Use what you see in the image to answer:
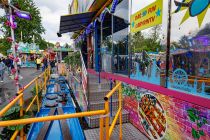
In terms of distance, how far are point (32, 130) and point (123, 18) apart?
472 cm

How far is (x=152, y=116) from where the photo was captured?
4543mm

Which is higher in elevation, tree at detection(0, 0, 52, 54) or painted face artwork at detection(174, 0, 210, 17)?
tree at detection(0, 0, 52, 54)

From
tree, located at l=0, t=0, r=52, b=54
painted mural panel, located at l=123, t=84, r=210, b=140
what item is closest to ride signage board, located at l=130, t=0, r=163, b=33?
painted mural panel, located at l=123, t=84, r=210, b=140

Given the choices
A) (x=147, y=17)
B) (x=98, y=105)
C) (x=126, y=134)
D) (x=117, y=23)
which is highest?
(x=117, y=23)

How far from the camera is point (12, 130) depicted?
346cm

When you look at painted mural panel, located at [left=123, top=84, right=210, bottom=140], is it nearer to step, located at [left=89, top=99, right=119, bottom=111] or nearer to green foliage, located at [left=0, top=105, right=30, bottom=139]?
step, located at [left=89, top=99, right=119, bottom=111]

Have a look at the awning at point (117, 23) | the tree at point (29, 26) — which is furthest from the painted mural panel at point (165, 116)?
the tree at point (29, 26)

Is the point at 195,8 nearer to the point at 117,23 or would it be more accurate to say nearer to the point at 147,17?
the point at 147,17

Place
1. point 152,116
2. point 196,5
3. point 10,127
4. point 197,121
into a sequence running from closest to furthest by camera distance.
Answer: point 197,121 < point 10,127 < point 196,5 < point 152,116

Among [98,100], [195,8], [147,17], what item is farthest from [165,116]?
[98,100]

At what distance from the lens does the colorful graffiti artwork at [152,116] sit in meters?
4.21

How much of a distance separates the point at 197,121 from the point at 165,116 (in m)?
0.92

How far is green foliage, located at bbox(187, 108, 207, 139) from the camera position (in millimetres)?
3111

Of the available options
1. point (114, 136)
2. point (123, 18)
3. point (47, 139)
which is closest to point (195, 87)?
point (114, 136)
